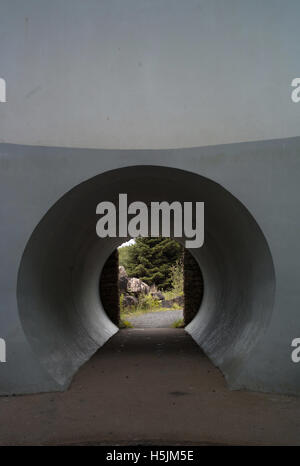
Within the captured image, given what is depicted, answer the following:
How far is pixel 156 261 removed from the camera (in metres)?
31.5

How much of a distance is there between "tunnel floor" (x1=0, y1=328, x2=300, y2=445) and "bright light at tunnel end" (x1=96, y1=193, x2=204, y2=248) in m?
2.72

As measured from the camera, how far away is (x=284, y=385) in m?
5.79

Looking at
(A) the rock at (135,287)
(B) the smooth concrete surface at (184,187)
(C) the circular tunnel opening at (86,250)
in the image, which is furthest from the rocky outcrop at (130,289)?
(B) the smooth concrete surface at (184,187)

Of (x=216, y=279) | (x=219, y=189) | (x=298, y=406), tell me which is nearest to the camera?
(x=298, y=406)

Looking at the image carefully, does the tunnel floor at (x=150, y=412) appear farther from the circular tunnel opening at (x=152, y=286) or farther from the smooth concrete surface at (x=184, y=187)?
the circular tunnel opening at (x=152, y=286)

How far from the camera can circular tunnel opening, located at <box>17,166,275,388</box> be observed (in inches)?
245

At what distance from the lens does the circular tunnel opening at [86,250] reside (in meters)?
6.22

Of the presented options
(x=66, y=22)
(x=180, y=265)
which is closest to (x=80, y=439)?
(x=66, y=22)

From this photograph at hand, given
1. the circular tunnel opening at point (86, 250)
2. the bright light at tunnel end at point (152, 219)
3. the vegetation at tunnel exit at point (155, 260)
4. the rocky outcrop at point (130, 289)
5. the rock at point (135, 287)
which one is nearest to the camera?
the circular tunnel opening at point (86, 250)

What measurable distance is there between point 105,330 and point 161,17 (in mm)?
8027

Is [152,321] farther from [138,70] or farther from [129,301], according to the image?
[138,70]

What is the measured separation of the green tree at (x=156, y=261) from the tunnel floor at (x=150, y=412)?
2326 cm

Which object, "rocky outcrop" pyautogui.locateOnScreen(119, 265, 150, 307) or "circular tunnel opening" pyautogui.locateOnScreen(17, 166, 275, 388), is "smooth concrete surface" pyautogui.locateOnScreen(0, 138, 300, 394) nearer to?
"circular tunnel opening" pyautogui.locateOnScreen(17, 166, 275, 388)
